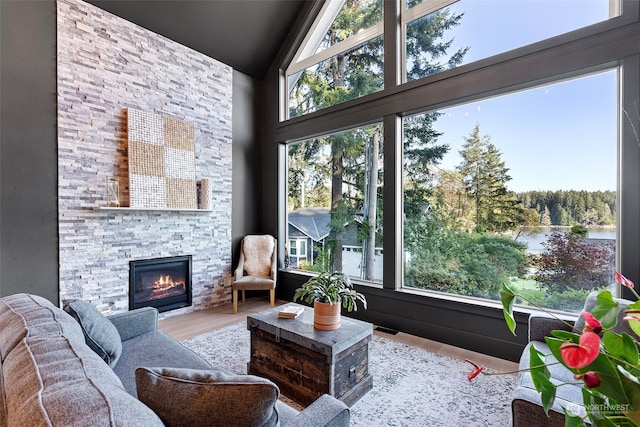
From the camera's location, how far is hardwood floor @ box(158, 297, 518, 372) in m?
2.75

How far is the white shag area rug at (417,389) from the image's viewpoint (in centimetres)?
197

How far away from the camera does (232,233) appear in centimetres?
468

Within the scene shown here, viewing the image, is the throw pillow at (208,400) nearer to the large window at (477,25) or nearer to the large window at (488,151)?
the large window at (488,151)

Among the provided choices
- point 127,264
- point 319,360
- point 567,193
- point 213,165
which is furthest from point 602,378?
point 213,165

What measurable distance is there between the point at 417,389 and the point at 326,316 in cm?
92

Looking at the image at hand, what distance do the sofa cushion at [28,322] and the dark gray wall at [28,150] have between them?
1873mm

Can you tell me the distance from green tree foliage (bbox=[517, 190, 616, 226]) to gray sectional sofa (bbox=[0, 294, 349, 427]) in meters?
2.62

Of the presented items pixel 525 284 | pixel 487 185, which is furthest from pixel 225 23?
pixel 525 284

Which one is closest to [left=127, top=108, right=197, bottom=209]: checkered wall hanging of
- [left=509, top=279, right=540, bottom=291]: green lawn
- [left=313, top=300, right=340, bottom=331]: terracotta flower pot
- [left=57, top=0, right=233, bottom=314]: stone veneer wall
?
[left=57, top=0, right=233, bottom=314]: stone veneer wall

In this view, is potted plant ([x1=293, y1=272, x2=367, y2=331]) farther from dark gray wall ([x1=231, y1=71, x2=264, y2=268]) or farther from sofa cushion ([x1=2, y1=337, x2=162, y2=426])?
dark gray wall ([x1=231, y1=71, x2=264, y2=268])

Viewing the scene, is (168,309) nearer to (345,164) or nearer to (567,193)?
(345,164)

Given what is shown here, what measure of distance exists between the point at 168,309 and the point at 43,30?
329cm

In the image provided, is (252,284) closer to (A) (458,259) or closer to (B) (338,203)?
(B) (338,203)

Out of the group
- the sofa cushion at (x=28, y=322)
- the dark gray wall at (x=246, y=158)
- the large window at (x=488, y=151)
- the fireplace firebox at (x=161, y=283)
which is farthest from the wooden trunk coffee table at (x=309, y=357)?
the dark gray wall at (x=246, y=158)
